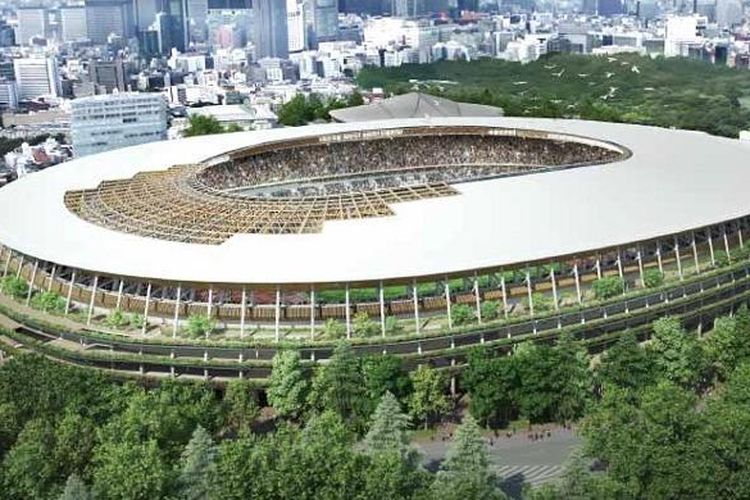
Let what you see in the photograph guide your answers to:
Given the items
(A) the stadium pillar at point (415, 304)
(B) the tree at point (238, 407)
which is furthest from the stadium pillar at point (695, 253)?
(B) the tree at point (238, 407)

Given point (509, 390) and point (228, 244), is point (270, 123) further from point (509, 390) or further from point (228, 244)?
point (509, 390)

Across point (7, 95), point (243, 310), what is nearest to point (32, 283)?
point (243, 310)

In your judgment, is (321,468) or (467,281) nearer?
(321,468)

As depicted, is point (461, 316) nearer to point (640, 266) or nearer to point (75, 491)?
point (640, 266)

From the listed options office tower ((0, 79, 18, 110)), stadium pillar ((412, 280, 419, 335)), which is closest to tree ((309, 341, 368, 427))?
stadium pillar ((412, 280, 419, 335))

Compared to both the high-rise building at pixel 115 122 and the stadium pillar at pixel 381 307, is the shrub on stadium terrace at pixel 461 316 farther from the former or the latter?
the high-rise building at pixel 115 122

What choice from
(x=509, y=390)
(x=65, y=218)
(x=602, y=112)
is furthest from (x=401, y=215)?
(x=602, y=112)
